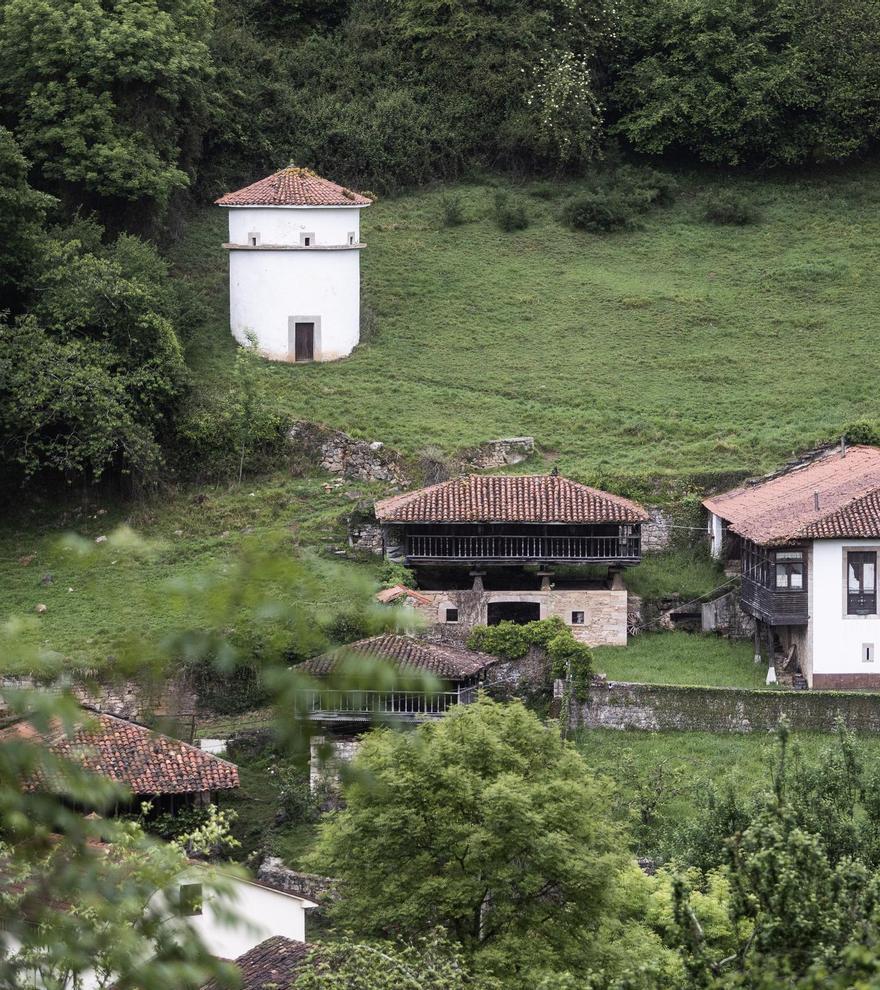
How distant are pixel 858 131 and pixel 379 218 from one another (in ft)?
49.0

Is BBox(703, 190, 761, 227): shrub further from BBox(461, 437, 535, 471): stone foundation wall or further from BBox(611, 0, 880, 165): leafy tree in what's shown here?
BBox(461, 437, 535, 471): stone foundation wall

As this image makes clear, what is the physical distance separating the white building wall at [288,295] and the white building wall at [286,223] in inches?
14.8

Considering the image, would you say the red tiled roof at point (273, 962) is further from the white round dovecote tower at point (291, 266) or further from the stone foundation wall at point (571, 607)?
the white round dovecote tower at point (291, 266)

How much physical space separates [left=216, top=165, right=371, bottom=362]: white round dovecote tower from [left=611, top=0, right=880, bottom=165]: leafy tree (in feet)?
44.5

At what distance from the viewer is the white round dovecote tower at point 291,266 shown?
4856 centimetres

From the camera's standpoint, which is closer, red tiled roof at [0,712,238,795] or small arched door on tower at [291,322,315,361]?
red tiled roof at [0,712,238,795]

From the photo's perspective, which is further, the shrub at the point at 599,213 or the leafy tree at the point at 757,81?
the leafy tree at the point at 757,81

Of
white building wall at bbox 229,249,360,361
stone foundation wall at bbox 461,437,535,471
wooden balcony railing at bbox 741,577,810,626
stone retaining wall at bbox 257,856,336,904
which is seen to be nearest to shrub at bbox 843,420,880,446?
wooden balcony railing at bbox 741,577,810,626

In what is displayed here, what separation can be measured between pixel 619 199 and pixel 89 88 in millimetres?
16695

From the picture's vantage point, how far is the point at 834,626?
38.0 metres

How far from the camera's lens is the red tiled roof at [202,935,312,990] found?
23922 millimetres

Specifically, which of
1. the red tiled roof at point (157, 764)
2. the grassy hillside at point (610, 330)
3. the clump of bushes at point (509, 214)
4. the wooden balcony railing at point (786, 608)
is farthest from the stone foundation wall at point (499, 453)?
the clump of bushes at point (509, 214)

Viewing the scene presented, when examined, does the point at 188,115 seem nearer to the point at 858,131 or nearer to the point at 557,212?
the point at 557,212

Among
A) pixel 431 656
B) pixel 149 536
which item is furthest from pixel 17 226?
pixel 431 656
